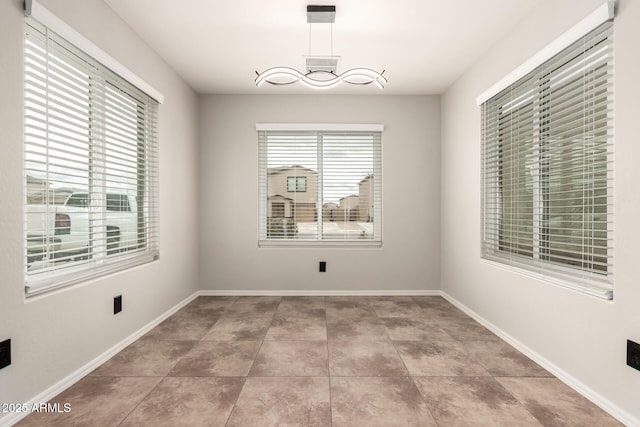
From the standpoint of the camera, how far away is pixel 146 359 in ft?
7.80

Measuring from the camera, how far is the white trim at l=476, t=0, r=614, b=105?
1.81 m

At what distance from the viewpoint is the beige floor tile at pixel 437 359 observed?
2209mm

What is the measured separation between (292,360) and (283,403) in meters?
0.52

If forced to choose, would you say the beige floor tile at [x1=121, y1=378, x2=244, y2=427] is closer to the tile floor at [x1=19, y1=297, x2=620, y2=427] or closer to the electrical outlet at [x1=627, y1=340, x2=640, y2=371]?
the tile floor at [x1=19, y1=297, x2=620, y2=427]

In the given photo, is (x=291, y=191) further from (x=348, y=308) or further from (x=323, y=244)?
(x=348, y=308)

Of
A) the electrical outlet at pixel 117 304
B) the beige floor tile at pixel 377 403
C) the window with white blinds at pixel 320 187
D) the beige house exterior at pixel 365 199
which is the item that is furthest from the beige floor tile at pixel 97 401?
the beige house exterior at pixel 365 199

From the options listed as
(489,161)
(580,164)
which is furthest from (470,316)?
(580,164)

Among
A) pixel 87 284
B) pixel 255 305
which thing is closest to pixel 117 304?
pixel 87 284

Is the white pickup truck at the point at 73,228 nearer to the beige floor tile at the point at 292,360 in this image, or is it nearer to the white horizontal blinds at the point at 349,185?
the beige floor tile at the point at 292,360

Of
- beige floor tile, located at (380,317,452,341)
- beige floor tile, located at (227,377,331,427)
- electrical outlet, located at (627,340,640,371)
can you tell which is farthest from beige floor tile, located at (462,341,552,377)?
beige floor tile, located at (227,377,331,427)

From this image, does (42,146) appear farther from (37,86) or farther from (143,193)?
(143,193)

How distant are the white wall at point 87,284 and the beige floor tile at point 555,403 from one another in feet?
8.98

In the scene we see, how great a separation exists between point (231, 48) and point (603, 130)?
291cm

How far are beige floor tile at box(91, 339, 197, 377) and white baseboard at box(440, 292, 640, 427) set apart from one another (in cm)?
259
